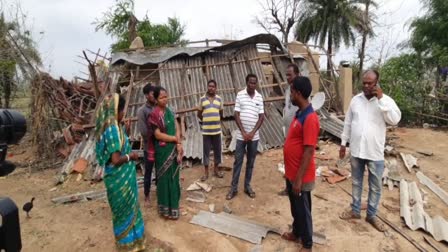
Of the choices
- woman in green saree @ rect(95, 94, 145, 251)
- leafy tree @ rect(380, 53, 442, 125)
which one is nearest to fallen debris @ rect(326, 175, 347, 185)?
woman in green saree @ rect(95, 94, 145, 251)

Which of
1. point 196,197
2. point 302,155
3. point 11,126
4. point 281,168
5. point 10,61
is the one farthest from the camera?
point 10,61

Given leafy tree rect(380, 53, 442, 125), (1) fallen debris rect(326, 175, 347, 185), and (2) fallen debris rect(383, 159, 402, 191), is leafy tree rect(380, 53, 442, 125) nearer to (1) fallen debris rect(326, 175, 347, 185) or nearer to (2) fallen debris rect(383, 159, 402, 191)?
(2) fallen debris rect(383, 159, 402, 191)

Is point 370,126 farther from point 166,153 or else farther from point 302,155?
point 166,153

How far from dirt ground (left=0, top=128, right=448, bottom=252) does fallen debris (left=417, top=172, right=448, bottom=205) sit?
0.26 ft

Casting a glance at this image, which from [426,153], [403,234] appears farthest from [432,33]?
[403,234]

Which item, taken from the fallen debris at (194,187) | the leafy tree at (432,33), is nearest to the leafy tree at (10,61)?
the fallen debris at (194,187)

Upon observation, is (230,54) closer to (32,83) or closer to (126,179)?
(32,83)

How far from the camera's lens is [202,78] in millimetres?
8500

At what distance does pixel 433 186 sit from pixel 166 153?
14.5 feet

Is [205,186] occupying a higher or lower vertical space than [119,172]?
lower

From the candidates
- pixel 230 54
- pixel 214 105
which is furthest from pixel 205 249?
pixel 230 54

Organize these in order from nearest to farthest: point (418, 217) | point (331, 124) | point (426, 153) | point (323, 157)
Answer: point (418, 217) → point (323, 157) → point (426, 153) → point (331, 124)

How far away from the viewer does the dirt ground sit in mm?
3781

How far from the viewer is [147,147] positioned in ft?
15.4
